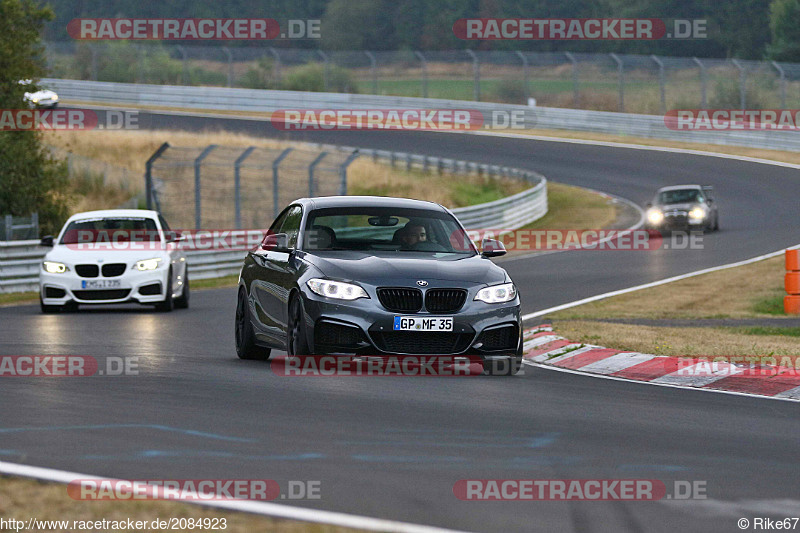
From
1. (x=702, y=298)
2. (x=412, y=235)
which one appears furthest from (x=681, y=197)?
(x=412, y=235)

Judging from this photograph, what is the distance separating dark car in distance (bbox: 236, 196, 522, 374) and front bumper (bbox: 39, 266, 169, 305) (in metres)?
7.16

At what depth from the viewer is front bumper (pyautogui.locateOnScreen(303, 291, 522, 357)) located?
1052 cm

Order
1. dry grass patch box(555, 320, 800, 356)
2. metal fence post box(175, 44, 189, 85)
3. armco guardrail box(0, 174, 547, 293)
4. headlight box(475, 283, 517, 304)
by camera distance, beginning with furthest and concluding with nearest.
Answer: metal fence post box(175, 44, 189, 85)
armco guardrail box(0, 174, 547, 293)
dry grass patch box(555, 320, 800, 356)
headlight box(475, 283, 517, 304)

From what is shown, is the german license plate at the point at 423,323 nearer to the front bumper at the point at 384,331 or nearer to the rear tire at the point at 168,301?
the front bumper at the point at 384,331

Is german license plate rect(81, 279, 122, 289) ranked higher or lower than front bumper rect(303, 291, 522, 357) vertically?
lower

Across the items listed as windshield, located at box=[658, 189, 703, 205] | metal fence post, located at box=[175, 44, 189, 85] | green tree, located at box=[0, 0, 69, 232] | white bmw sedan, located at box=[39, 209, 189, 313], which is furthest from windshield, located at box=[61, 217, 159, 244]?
metal fence post, located at box=[175, 44, 189, 85]

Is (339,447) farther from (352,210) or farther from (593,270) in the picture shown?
(593,270)

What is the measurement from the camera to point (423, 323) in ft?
34.5

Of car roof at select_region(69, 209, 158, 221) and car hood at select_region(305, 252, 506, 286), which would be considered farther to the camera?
car roof at select_region(69, 209, 158, 221)

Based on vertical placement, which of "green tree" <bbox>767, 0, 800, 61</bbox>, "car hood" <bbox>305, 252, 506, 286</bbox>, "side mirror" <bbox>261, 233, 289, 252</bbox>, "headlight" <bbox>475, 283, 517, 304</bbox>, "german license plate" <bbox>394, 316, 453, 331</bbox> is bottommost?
"german license plate" <bbox>394, 316, 453, 331</bbox>

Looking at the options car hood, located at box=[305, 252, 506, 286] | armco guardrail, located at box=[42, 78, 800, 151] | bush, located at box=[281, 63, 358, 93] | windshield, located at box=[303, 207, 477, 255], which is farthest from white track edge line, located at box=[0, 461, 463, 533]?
bush, located at box=[281, 63, 358, 93]

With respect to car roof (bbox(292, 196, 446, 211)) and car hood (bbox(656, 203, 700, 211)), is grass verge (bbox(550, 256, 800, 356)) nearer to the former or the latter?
car roof (bbox(292, 196, 446, 211))

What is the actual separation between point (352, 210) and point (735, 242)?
21.3 m

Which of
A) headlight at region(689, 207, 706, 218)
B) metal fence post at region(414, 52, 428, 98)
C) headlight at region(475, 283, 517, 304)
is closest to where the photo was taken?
headlight at region(475, 283, 517, 304)
